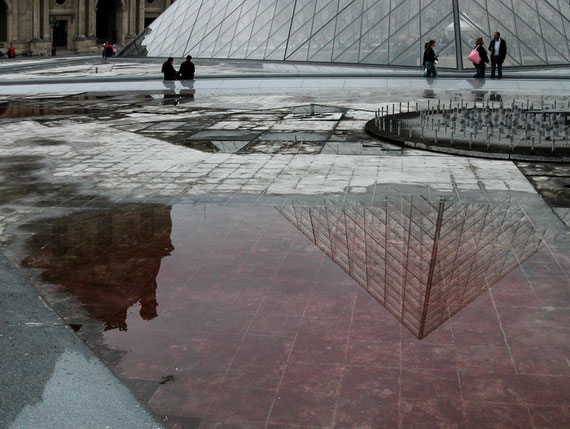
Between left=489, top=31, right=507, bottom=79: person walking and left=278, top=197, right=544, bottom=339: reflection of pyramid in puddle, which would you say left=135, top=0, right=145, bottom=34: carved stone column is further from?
left=278, top=197, right=544, bottom=339: reflection of pyramid in puddle

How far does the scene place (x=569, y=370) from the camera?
5.44 meters

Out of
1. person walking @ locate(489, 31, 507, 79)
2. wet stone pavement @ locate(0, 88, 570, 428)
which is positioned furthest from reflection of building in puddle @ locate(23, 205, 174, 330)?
person walking @ locate(489, 31, 507, 79)

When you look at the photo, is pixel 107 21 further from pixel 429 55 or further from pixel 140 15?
pixel 429 55

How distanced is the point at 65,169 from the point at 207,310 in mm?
6802

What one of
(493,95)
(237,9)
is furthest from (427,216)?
(237,9)

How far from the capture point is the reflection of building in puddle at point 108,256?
22.4 ft

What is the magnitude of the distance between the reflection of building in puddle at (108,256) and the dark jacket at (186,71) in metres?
17.6

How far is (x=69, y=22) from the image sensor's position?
2371 inches

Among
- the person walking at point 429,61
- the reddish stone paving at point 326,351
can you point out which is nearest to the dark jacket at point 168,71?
the person walking at point 429,61

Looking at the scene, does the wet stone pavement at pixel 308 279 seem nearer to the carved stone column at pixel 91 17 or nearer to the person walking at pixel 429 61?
the person walking at pixel 429 61

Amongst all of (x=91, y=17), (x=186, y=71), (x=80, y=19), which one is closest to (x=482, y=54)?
(x=186, y=71)

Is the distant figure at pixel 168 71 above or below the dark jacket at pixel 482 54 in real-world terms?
below

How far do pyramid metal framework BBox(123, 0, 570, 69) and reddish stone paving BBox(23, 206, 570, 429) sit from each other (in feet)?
70.9

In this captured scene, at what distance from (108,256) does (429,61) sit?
63.5 feet
